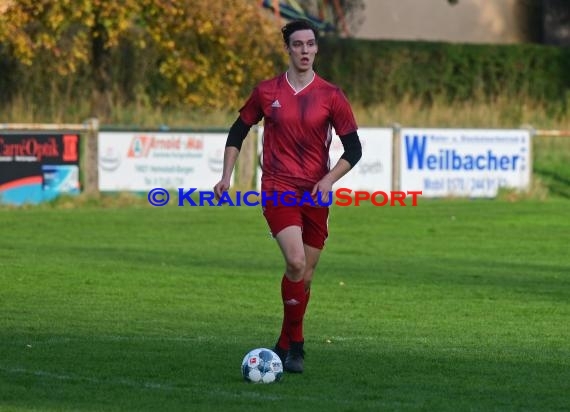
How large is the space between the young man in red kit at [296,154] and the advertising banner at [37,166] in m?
17.5

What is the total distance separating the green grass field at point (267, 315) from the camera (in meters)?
9.23

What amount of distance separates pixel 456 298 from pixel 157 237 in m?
8.57

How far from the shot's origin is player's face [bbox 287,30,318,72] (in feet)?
32.7

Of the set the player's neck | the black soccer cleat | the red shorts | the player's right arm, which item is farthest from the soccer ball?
the player's neck

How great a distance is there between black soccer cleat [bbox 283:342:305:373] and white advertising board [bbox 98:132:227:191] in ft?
59.8

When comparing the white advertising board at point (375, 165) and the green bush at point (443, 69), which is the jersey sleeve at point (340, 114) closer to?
the white advertising board at point (375, 165)

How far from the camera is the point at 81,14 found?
30.9 m

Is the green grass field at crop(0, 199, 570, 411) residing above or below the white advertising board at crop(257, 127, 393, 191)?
below

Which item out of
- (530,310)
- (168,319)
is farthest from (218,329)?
(530,310)

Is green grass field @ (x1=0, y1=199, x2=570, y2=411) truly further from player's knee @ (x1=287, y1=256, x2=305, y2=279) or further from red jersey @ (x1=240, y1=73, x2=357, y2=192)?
red jersey @ (x1=240, y1=73, x2=357, y2=192)

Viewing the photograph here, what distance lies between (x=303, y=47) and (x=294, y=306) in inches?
66.4

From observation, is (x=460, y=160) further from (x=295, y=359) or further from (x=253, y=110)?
(x=295, y=359)

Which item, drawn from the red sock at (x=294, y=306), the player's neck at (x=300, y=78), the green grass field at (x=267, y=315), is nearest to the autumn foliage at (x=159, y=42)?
the green grass field at (x=267, y=315)

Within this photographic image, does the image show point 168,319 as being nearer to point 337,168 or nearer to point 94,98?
point 337,168
